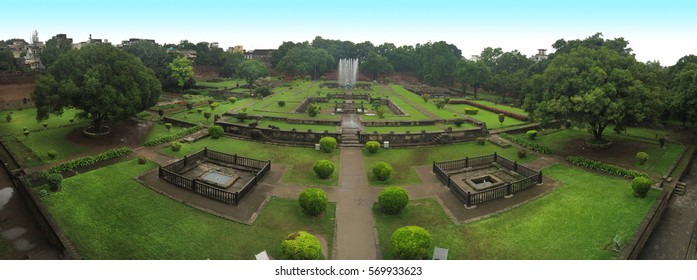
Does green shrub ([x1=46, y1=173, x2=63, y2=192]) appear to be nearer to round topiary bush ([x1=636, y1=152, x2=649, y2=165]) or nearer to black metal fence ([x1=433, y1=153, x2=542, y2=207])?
black metal fence ([x1=433, y1=153, x2=542, y2=207])

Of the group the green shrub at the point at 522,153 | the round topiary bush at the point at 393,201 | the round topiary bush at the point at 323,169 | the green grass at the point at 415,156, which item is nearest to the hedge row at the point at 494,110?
the green grass at the point at 415,156

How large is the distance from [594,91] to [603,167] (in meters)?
5.62

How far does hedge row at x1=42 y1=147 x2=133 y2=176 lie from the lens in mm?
22317

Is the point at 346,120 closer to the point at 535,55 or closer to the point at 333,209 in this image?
the point at 333,209

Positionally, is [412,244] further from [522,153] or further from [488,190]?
[522,153]

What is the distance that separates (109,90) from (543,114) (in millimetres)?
33143

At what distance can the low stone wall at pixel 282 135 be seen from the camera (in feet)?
101

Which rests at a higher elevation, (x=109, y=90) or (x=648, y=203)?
(x=109, y=90)

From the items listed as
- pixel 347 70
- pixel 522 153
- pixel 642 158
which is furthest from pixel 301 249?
pixel 347 70

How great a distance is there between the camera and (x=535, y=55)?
117750 millimetres

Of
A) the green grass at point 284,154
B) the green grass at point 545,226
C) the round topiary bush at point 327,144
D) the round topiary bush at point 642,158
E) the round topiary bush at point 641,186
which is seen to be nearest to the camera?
the green grass at point 545,226

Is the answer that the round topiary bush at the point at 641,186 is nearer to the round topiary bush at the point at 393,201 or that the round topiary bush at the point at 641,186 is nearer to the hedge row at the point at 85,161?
the round topiary bush at the point at 393,201

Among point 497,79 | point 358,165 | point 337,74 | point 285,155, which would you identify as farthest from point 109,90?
point 337,74

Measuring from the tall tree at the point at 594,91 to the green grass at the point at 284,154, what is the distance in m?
16.9
